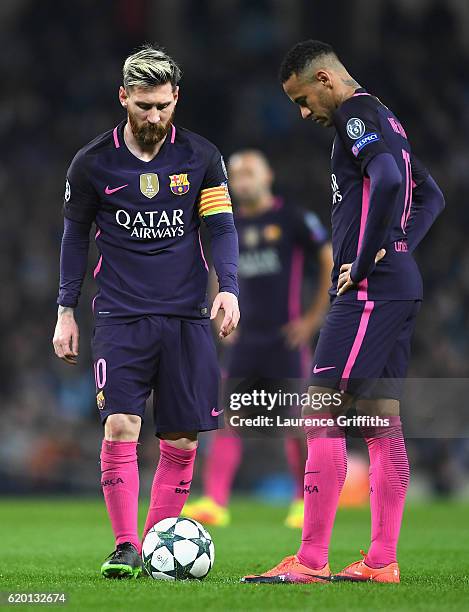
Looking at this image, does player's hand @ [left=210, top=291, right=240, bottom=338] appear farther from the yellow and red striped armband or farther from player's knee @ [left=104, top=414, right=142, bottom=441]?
player's knee @ [left=104, top=414, right=142, bottom=441]

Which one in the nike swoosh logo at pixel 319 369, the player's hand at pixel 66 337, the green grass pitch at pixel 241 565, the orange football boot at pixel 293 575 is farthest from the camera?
the player's hand at pixel 66 337

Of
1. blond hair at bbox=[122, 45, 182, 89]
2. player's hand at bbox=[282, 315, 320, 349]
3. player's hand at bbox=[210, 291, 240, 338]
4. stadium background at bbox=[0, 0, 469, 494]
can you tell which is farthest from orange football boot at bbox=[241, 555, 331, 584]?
stadium background at bbox=[0, 0, 469, 494]

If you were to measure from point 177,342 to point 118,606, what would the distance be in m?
1.40

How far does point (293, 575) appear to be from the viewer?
4422 mm

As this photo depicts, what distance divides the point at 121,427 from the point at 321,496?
864 millimetres

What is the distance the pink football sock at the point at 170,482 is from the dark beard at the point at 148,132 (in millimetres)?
1245

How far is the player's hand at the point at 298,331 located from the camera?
336 inches

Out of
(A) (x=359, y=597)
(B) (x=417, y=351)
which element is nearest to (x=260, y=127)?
(B) (x=417, y=351)

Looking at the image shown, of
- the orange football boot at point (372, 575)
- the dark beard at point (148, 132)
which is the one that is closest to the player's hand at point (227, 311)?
the dark beard at point (148, 132)

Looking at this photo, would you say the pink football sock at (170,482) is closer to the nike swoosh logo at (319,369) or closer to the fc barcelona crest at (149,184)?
the nike swoosh logo at (319,369)

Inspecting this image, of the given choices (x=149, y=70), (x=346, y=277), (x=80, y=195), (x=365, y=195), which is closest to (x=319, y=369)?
(x=346, y=277)

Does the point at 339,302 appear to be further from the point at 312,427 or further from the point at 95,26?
the point at 95,26

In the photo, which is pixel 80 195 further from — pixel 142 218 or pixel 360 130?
pixel 360 130

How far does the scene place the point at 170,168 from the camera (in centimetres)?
495
